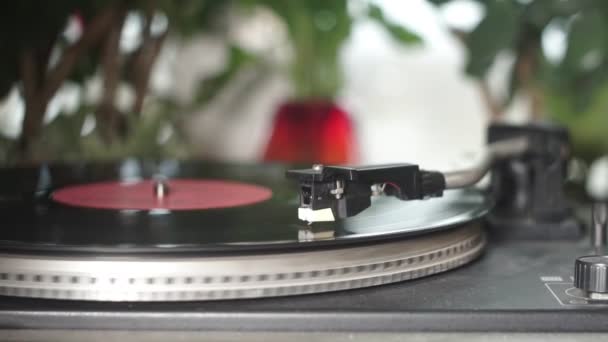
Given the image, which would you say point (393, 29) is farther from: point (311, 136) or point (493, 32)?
point (493, 32)

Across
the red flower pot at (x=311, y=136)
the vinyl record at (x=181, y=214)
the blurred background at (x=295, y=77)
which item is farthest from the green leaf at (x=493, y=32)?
A: the red flower pot at (x=311, y=136)

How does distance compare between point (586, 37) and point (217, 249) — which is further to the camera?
point (586, 37)

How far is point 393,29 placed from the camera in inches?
76.4

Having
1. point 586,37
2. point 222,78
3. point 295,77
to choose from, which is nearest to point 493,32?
point 586,37

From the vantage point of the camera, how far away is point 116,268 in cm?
60

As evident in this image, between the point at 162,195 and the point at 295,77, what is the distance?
1319 mm

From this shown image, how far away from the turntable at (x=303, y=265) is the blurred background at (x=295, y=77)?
0.73 feet

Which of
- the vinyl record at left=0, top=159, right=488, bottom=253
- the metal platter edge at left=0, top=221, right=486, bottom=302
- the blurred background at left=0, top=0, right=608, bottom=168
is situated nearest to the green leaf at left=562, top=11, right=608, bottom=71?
the blurred background at left=0, top=0, right=608, bottom=168

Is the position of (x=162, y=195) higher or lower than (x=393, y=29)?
lower

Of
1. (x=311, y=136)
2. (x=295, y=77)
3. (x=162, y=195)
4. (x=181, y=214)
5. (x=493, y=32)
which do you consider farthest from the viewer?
(x=295, y=77)

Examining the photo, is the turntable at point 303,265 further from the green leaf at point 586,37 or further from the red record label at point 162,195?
the green leaf at point 586,37

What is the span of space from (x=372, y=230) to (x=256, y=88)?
5.34 feet

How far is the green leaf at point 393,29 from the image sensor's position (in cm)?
194

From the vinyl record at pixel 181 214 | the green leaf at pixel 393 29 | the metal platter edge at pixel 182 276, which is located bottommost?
the metal platter edge at pixel 182 276
